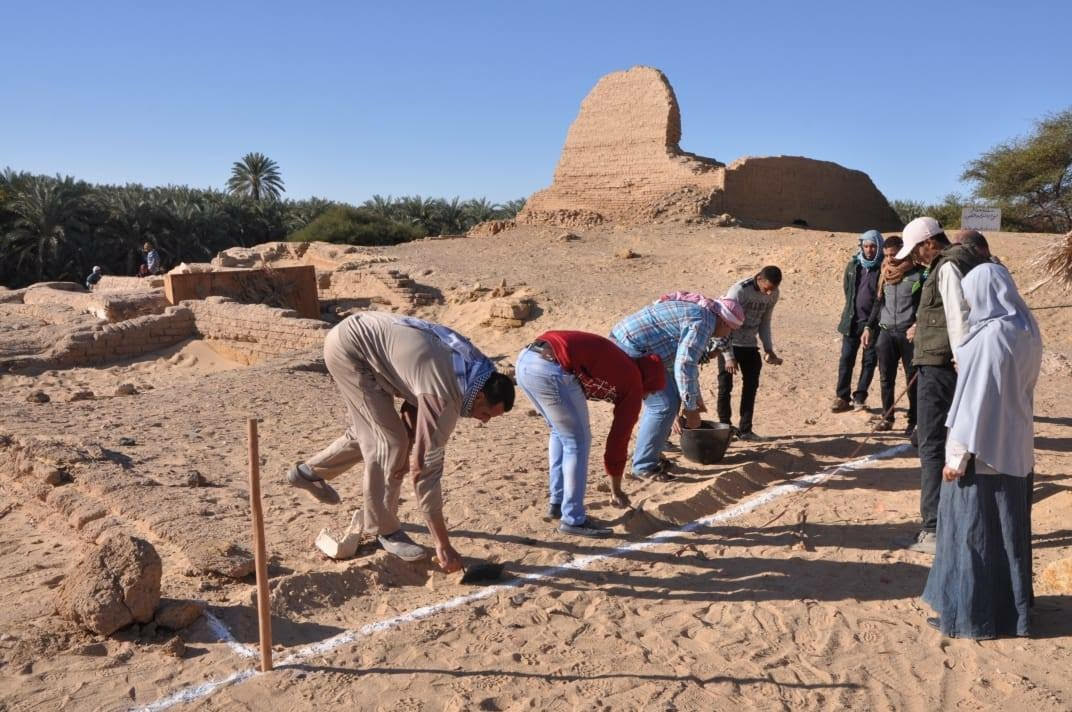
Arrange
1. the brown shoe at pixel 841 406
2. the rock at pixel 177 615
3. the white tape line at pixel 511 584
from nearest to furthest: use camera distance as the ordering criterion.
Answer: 1. the white tape line at pixel 511 584
2. the rock at pixel 177 615
3. the brown shoe at pixel 841 406

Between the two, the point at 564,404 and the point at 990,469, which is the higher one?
the point at 564,404

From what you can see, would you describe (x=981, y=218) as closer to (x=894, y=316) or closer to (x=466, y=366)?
(x=894, y=316)

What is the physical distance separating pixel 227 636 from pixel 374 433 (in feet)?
3.64

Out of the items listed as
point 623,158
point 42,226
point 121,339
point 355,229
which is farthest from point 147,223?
point 121,339

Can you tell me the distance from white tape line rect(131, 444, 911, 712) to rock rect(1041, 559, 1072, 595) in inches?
68.0

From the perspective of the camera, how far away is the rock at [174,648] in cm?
342

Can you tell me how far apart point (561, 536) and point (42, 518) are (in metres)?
3.01

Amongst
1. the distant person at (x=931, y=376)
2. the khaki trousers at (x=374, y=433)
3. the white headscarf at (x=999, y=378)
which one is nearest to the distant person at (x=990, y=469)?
the white headscarf at (x=999, y=378)

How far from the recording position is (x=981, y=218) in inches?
659

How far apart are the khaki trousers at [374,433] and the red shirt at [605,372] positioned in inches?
37.6

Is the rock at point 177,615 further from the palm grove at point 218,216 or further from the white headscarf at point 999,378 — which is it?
the palm grove at point 218,216

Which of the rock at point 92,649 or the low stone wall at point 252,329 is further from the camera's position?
the low stone wall at point 252,329

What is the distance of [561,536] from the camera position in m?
4.89

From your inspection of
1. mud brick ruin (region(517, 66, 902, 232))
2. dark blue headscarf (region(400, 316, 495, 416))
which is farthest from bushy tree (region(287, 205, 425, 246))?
dark blue headscarf (region(400, 316, 495, 416))
